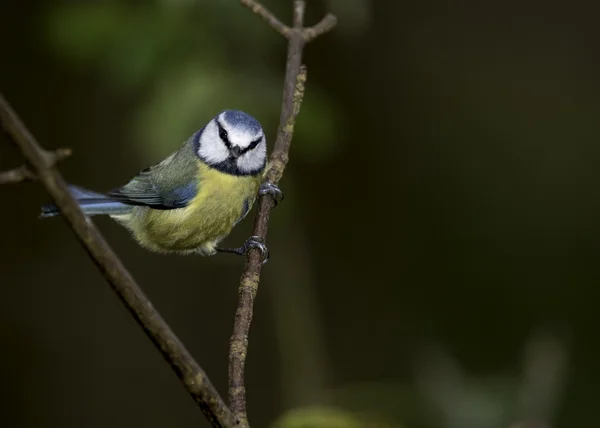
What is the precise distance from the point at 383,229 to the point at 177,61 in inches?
80.2

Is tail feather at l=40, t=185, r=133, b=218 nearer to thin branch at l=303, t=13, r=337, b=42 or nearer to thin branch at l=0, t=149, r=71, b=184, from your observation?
thin branch at l=303, t=13, r=337, b=42

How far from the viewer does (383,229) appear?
14.2 feet

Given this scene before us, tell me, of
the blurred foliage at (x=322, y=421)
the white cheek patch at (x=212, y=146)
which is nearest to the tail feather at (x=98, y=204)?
the white cheek patch at (x=212, y=146)

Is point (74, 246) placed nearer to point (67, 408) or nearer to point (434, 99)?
point (67, 408)

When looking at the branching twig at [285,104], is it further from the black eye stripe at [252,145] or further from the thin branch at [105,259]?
the thin branch at [105,259]

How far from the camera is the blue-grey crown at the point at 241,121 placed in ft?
7.52

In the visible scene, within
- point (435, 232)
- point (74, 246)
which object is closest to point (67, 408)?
point (74, 246)

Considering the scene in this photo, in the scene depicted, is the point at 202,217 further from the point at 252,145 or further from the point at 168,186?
the point at 252,145

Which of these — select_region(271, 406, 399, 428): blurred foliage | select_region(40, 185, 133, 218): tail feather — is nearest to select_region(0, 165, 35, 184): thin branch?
select_region(271, 406, 399, 428): blurred foliage

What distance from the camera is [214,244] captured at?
260 cm

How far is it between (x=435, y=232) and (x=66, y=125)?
2.03 metres

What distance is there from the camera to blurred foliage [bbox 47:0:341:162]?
8.24 feet

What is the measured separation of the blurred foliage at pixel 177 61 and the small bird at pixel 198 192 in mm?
98

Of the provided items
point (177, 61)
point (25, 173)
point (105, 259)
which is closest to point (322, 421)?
point (105, 259)
